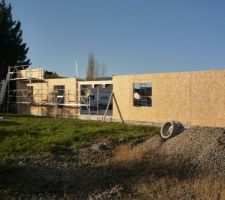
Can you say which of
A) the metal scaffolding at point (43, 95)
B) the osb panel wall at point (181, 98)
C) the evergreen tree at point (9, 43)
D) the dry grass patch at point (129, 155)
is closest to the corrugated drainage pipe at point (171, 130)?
the dry grass patch at point (129, 155)

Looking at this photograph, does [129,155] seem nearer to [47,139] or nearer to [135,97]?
[47,139]

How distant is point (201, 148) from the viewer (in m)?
10.9

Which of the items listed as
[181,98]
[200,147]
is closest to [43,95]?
[181,98]

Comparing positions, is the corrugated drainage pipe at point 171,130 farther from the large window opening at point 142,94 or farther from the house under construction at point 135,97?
the large window opening at point 142,94

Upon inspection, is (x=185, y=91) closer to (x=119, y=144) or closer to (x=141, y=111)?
(x=141, y=111)

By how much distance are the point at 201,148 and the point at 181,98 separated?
11.3 meters

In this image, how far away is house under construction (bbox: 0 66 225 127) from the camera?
68.2ft

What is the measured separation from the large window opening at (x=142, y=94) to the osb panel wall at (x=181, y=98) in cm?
22

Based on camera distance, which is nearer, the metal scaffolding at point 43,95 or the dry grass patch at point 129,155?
the dry grass patch at point 129,155

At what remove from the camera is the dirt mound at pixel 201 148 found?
984 cm

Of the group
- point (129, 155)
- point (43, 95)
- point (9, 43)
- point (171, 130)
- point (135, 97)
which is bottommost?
point (129, 155)

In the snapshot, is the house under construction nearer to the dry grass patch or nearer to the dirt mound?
the dirt mound

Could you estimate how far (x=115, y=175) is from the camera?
381 inches

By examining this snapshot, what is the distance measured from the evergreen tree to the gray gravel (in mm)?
28753
